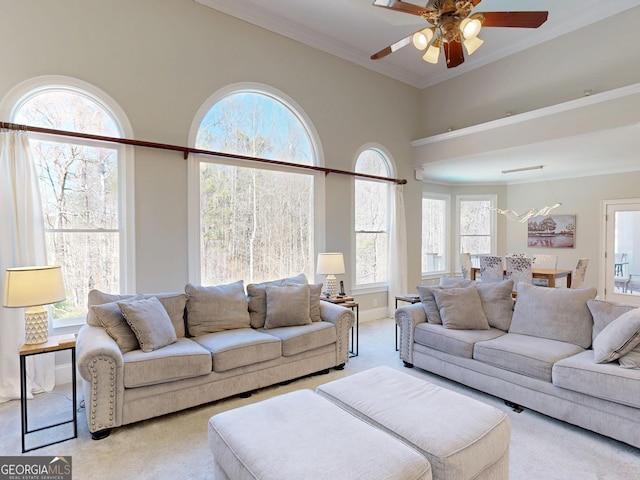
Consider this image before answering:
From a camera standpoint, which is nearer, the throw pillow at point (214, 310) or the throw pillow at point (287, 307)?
the throw pillow at point (214, 310)

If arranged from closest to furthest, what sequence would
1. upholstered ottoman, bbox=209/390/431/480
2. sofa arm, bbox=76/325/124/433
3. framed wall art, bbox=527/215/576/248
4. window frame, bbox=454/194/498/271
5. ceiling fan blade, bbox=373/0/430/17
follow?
1. upholstered ottoman, bbox=209/390/431/480
2. sofa arm, bbox=76/325/124/433
3. ceiling fan blade, bbox=373/0/430/17
4. framed wall art, bbox=527/215/576/248
5. window frame, bbox=454/194/498/271

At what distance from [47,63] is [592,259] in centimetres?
908

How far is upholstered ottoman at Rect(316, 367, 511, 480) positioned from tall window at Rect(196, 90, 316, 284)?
8.28 feet

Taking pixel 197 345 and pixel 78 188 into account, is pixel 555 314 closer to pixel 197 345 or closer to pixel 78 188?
pixel 197 345

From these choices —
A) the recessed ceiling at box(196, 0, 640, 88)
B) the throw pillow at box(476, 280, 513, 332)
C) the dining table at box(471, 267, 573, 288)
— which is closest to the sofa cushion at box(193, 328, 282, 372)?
the throw pillow at box(476, 280, 513, 332)

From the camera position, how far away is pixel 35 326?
2.57 meters

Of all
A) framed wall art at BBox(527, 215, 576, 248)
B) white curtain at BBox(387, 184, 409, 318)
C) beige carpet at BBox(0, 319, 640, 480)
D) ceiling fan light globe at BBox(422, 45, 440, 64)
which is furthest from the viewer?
framed wall art at BBox(527, 215, 576, 248)

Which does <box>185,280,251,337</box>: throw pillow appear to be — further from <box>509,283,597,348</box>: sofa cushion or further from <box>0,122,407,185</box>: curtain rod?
<box>509,283,597,348</box>: sofa cushion

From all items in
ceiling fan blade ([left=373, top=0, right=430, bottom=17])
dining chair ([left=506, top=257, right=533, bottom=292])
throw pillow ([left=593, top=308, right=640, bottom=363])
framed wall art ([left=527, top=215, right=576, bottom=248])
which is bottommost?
throw pillow ([left=593, top=308, right=640, bottom=363])

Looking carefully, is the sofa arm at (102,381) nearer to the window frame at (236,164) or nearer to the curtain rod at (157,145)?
the window frame at (236,164)

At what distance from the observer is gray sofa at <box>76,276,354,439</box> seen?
→ 2459mm

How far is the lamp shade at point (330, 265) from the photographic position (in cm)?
444

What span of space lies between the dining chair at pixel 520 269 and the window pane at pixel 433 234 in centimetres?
262

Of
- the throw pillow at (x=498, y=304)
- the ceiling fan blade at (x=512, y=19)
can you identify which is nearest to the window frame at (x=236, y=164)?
the throw pillow at (x=498, y=304)
